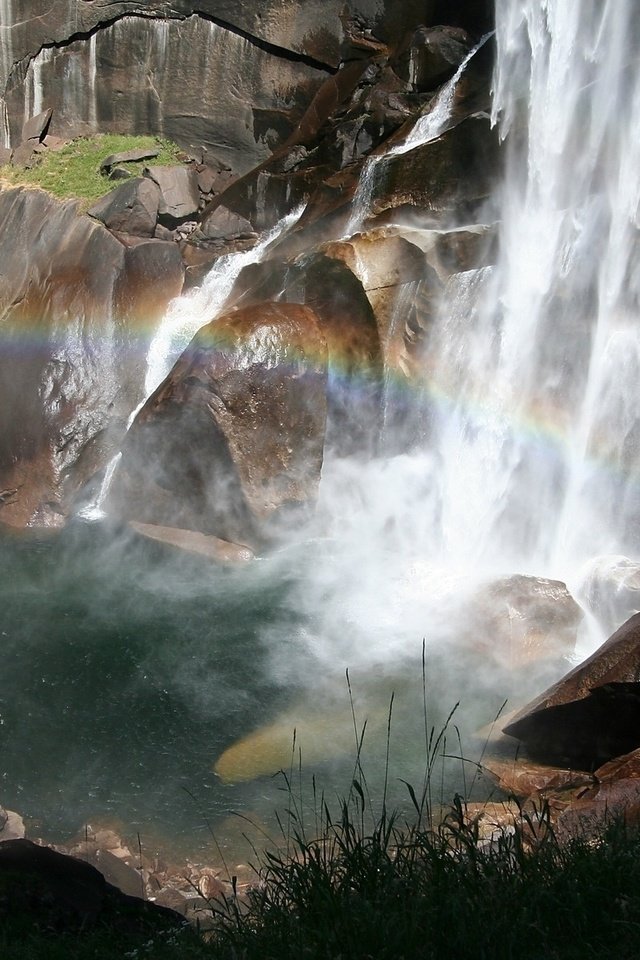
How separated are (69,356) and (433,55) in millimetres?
6855

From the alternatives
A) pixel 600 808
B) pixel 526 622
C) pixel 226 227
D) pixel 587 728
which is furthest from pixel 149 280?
pixel 600 808

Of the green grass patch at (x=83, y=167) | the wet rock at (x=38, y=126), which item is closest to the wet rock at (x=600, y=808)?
the green grass patch at (x=83, y=167)

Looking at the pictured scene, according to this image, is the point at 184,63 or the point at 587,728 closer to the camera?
the point at 587,728

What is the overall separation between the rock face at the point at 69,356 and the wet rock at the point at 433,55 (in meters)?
4.41

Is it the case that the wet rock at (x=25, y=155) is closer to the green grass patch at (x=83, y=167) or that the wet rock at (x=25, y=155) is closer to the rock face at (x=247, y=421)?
the green grass patch at (x=83, y=167)

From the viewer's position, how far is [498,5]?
13.5 metres

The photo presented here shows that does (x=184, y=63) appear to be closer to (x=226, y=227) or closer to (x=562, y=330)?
(x=226, y=227)

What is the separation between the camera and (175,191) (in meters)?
15.3

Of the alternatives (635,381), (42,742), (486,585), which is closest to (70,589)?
(42,742)

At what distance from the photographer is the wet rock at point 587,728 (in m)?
6.00

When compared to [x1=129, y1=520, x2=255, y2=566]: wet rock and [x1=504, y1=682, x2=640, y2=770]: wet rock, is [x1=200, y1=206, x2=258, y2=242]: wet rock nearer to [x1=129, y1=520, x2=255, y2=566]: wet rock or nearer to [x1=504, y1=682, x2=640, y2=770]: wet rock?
[x1=129, y1=520, x2=255, y2=566]: wet rock

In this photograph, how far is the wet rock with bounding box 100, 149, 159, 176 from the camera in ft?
53.1

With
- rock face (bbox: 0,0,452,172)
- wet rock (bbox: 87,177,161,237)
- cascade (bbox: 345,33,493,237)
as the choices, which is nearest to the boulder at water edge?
cascade (bbox: 345,33,493,237)

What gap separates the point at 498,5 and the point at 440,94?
→ 137 cm
